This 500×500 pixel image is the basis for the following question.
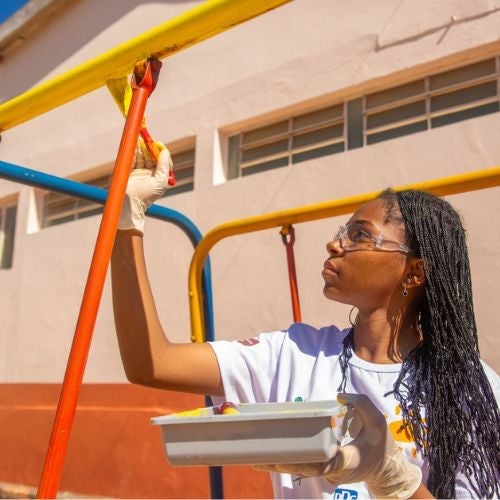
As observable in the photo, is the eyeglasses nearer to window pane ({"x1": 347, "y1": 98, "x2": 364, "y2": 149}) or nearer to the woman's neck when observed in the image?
the woman's neck

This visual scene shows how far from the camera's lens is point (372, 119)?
3580 mm

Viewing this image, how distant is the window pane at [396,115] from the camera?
341cm

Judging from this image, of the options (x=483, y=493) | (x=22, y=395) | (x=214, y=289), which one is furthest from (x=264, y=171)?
(x=483, y=493)

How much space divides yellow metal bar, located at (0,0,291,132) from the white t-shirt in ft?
2.11

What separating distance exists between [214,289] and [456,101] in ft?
5.66

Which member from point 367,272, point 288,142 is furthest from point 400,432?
point 288,142

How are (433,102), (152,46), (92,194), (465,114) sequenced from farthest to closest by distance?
(433,102) < (465,114) < (92,194) < (152,46)

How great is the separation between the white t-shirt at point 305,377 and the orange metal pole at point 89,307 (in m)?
0.45

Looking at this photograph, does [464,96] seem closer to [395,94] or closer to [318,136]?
[395,94]

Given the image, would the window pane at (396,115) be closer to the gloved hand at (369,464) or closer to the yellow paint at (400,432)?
the yellow paint at (400,432)

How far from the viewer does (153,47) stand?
1220mm

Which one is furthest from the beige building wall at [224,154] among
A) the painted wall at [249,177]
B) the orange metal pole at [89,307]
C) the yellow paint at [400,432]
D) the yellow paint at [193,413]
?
the orange metal pole at [89,307]

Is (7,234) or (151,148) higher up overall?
(7,234)

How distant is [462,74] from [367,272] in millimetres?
2247
